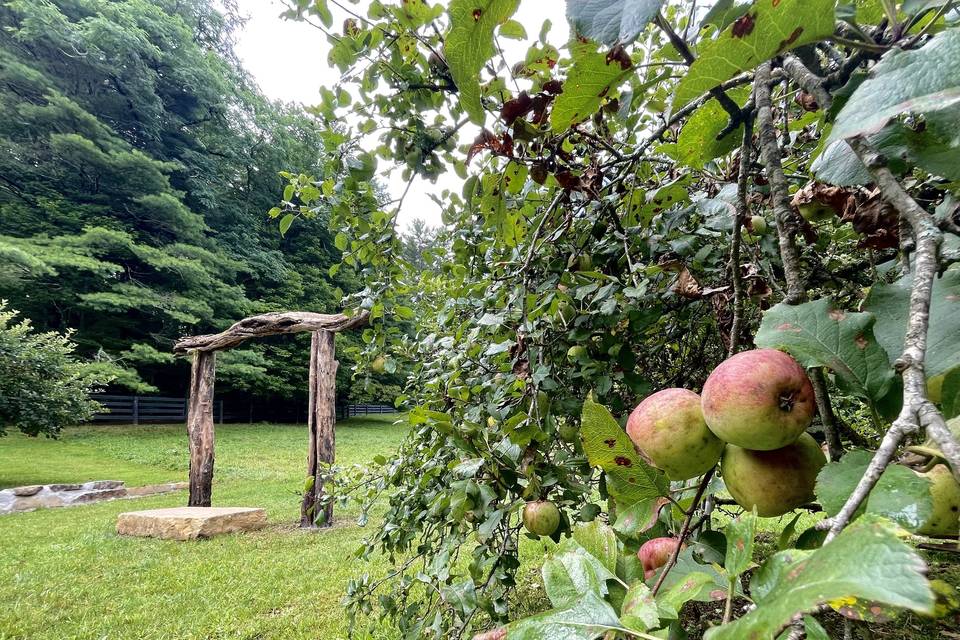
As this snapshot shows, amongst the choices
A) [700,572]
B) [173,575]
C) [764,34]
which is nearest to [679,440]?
[700,572]

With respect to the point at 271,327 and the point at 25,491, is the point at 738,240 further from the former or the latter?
the point at 25,491

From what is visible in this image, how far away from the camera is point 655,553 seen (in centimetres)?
79

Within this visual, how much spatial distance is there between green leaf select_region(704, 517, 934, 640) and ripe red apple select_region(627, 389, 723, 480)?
1.46ft

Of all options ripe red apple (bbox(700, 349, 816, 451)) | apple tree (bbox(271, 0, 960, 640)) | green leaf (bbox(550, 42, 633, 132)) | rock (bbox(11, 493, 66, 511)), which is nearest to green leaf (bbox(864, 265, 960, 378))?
apple tree (bbox(271, 0, 960, 640))

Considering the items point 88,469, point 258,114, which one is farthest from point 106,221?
point 88,469

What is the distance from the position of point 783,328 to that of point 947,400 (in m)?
0.17

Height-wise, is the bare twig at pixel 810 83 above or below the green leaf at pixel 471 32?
below

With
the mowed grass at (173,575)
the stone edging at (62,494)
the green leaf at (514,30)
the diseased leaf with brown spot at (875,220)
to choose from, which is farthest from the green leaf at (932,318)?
the stone edging at (62,494)

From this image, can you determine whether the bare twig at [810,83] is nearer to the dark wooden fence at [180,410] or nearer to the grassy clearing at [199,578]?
the grassy clearing at [199,578]

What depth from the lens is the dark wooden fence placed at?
A: 54.7ft

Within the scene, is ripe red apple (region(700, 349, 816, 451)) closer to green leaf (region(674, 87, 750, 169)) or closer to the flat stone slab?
green leaf (region(674, 87, 750, 169))

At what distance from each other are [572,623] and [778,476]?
0.42m

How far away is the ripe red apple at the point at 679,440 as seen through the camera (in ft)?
2.43

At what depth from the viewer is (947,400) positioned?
54cm
